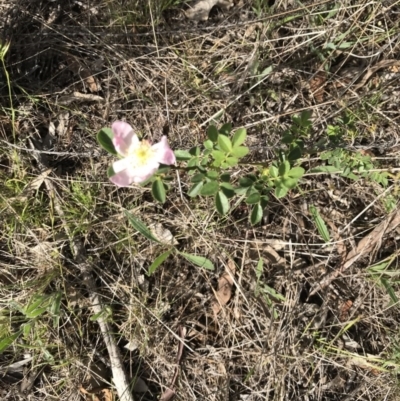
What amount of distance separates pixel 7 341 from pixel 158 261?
774 millimetres

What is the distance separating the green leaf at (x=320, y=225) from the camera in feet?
8.04

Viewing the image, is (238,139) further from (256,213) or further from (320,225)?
(320,225)

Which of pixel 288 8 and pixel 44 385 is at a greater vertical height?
pixel 288 8

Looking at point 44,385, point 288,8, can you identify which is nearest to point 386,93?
point 288,8

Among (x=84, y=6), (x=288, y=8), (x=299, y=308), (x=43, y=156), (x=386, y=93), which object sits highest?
(x=84, y=6)

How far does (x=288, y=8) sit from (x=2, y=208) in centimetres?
168

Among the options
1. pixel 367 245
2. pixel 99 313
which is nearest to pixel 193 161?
pixel 99 313

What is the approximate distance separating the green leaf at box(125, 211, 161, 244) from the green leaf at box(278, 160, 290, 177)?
722 millimetres

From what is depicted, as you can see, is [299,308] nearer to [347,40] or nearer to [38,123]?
[347,40]

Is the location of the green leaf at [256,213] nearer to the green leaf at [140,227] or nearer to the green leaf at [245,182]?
the green leaf at [245,182]

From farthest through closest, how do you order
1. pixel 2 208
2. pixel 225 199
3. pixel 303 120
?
pixel 2 208, pixel 303 120, pixel 225 199

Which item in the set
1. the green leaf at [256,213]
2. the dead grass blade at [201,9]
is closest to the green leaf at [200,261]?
the green leaf at [256,213]

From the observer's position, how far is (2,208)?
7.98 ft

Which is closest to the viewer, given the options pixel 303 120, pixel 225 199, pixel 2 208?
pixel 225 199
